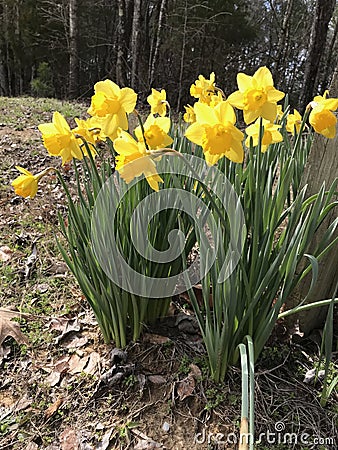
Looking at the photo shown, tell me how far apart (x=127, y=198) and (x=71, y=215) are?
214 mm

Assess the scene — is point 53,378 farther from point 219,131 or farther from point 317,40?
point 317,40

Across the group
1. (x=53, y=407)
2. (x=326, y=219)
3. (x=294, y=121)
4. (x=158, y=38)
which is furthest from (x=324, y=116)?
(x=158, y=38)

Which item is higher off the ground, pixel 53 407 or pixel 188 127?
pixel 188 127

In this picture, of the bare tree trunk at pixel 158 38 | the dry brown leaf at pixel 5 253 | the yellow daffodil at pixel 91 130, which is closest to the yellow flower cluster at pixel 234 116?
the yellow daffodil at pixel 91 130

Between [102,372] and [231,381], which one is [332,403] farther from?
[102,372]

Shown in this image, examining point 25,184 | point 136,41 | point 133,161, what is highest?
point 136,41

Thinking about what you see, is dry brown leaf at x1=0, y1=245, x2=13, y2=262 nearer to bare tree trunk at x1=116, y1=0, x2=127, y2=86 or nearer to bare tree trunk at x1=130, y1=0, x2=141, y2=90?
bare tree trunk at x1=130, y1=0, x2=141, y2=90

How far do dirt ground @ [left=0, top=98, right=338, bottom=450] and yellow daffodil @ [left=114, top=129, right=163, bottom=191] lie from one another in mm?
560

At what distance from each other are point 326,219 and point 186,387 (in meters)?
0.78

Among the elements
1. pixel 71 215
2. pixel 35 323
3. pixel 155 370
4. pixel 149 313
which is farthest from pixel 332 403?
pixel 35 323

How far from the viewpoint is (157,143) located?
1.16 meters

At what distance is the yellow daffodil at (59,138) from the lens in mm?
1154

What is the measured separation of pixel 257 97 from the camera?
1.08 m

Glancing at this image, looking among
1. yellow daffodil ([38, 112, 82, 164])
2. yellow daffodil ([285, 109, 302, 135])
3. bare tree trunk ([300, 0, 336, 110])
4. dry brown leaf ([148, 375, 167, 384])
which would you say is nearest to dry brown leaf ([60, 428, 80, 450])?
dry brown leaf ([148, 375, 167, 384])
